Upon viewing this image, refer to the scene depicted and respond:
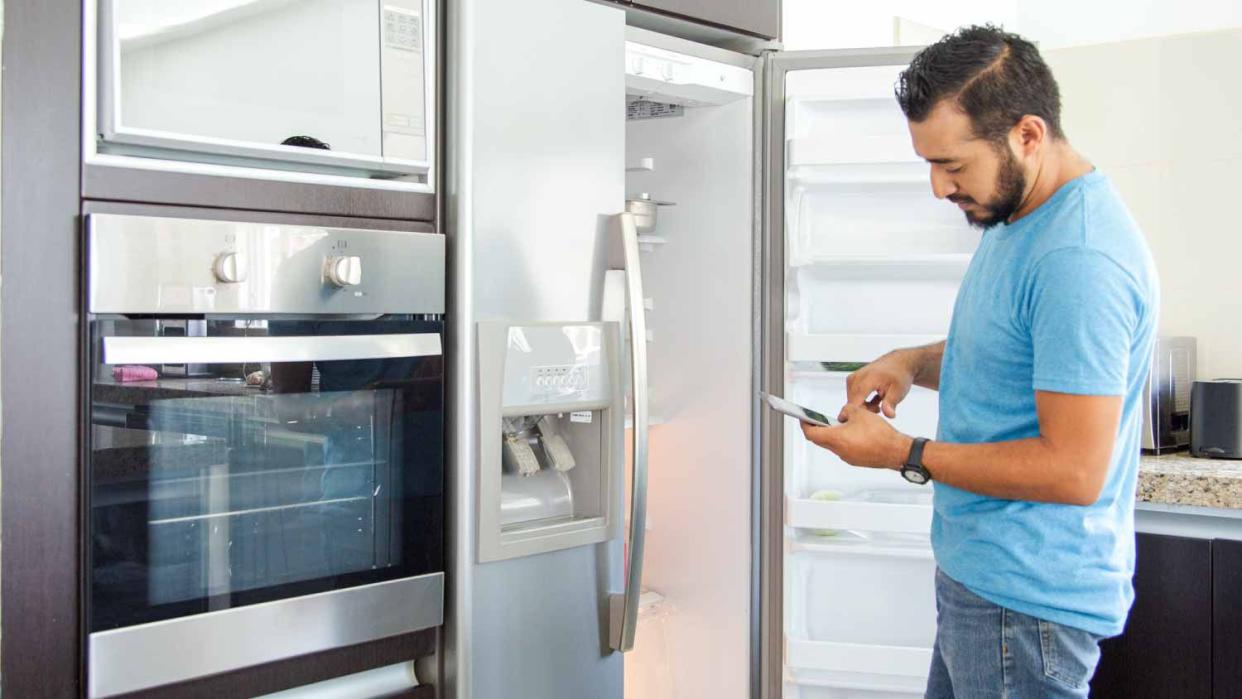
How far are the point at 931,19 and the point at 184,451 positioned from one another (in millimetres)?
2999

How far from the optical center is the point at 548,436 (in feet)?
6.73

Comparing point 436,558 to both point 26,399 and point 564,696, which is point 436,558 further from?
point 26,399

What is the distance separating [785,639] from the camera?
2.59 metres

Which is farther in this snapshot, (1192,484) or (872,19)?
(872,19)

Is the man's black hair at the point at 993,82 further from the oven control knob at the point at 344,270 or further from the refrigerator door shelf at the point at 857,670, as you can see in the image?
the refrigerator door shelf at the point at 857,670

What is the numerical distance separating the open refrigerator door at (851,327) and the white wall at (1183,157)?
79 cm

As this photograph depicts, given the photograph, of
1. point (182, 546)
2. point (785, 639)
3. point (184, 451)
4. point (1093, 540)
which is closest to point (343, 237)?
point (184, 451)

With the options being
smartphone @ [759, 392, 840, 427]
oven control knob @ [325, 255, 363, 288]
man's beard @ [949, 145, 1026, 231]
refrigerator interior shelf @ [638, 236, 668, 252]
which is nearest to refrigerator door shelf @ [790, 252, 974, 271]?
refrigerator interior shelf @ [638, 236, 668, 252]

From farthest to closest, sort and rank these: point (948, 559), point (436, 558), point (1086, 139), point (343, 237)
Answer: point (1086, 139)
point (436, 558)
point (343, 237)
point (948, 559)

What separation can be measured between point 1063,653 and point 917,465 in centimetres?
30

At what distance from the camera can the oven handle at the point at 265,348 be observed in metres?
1.51

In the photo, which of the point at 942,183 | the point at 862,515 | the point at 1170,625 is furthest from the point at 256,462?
the point at 1170,625

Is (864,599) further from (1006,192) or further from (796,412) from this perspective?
(1006,192)

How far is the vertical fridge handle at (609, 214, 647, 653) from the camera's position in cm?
203
